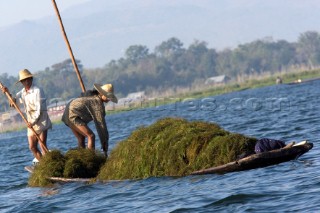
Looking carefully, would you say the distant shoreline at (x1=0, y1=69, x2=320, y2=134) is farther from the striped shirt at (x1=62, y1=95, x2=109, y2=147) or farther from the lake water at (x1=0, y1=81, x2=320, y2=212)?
the lake water at (x1=0, y1=81, x2=320, y2=212)

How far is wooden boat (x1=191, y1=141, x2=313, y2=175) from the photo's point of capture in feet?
50.8

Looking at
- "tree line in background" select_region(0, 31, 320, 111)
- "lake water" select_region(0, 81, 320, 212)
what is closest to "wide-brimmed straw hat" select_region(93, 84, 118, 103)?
"lake water" select_region(0, 81, 320, 212)

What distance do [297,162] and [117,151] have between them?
133 inches

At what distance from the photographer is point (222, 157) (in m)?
15.8

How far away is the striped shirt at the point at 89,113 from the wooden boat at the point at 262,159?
285 centimetres

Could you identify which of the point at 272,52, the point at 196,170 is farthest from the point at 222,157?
the point at 272,52

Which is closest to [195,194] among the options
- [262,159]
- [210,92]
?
[262,159]

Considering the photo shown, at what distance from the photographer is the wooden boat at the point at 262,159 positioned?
50.8 ft

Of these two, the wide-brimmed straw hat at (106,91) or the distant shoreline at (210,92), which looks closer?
the wide-brimmed straw hat at (106,91)

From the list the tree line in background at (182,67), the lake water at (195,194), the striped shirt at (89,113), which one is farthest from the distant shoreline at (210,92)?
the lake water at (195,194)

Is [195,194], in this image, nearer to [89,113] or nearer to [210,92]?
[89,113]

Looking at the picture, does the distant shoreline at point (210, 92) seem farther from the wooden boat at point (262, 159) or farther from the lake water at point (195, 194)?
the wooden boat at point (262, 159)

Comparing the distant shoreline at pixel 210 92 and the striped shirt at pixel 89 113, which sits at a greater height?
the striped shirt at pixel 89 113

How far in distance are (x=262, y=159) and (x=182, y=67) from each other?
549ft
